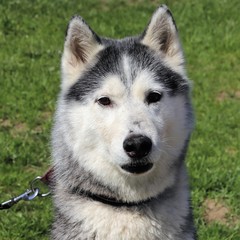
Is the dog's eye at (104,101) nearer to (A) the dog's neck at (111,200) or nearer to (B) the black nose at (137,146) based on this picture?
(B) the black nose at (137,146)

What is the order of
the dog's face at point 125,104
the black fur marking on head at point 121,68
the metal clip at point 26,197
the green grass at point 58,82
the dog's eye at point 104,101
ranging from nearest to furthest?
the dog's face at point 125,104 < the dog's eye at point 104,101 < the black fur marking on head at point 121,68 < the metal clip at point 26,197 < the green grass at point 58,82

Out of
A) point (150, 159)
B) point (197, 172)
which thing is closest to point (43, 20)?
point (197, 172)

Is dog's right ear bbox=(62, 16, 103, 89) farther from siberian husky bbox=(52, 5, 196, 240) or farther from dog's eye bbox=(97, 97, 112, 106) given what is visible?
dog's eye bbox=(97, 97, 112, 106)

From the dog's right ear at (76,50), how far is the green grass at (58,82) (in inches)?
50.8

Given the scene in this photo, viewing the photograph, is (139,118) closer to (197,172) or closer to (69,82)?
(69,82)

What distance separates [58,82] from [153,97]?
4023 mm

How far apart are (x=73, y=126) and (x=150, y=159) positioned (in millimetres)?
530

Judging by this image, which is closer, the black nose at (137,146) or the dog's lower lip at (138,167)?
the black nose at (137,146)

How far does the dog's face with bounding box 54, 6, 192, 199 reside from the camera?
10.5ft

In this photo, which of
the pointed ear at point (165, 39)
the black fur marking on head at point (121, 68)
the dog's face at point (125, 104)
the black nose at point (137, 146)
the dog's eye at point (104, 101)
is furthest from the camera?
the pointed ear at point (165, 39)

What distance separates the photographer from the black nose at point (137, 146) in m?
3.07

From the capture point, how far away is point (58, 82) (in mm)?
7270

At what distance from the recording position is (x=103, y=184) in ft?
11.1

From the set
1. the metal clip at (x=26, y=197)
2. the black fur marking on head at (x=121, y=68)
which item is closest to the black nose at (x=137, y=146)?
the black fur marking on head at (x=121, y=68)
